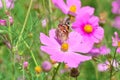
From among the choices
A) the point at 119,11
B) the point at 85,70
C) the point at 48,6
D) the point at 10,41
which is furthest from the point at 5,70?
the point at 119,11

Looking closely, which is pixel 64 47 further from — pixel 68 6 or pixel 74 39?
pixel 68 6

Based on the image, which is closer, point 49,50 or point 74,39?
point 49,50

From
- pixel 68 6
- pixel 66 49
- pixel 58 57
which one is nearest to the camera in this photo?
pixel 58 57

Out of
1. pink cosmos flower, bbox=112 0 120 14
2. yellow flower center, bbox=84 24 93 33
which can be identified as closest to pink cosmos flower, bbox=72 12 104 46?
yellow flower center, bbox=84 24 93 33

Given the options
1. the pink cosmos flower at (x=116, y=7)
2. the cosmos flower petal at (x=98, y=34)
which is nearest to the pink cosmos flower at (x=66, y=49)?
the cosmos flower petal at (x=98, y=34)

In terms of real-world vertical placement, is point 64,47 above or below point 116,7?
above

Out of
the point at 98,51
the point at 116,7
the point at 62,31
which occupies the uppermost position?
the point at 62,31

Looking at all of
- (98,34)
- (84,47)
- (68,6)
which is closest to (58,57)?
(84,47)

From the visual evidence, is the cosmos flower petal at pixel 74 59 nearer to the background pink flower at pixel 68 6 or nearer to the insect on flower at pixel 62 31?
the insect on flower at pixel 62 31
